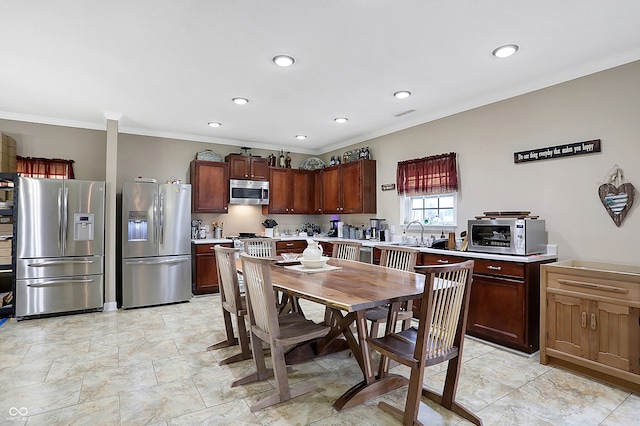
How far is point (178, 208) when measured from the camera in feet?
16.9

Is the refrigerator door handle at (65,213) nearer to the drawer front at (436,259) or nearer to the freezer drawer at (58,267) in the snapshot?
the freezer drawer at (58,267)

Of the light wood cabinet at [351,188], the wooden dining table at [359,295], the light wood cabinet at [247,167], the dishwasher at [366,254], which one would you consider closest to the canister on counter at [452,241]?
the dishwasher at [366,254]

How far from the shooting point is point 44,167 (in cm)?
492

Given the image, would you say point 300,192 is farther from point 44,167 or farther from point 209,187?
point 44,167

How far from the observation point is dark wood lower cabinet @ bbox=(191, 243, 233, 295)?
5.52 meters

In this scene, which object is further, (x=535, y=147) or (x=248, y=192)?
(x=248, y=192)

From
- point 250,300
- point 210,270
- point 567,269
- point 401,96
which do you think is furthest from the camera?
point 210,270

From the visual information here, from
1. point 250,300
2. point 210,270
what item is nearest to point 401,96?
point 250,300

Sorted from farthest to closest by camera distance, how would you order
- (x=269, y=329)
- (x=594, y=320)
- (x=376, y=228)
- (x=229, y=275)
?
(x=376, y=228) < (x=229, y=275) < (x=594, y=320) < (x=269, y=329)

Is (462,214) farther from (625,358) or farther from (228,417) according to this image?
(228,417)

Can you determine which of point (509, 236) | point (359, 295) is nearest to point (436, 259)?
point (509, 236)

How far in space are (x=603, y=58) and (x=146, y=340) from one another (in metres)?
5.03

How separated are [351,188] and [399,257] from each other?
257 centimetres

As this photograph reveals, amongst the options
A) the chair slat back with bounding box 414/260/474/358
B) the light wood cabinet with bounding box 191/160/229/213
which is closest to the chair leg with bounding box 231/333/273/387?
the chair slat back with bounding box 414/260/474/358
